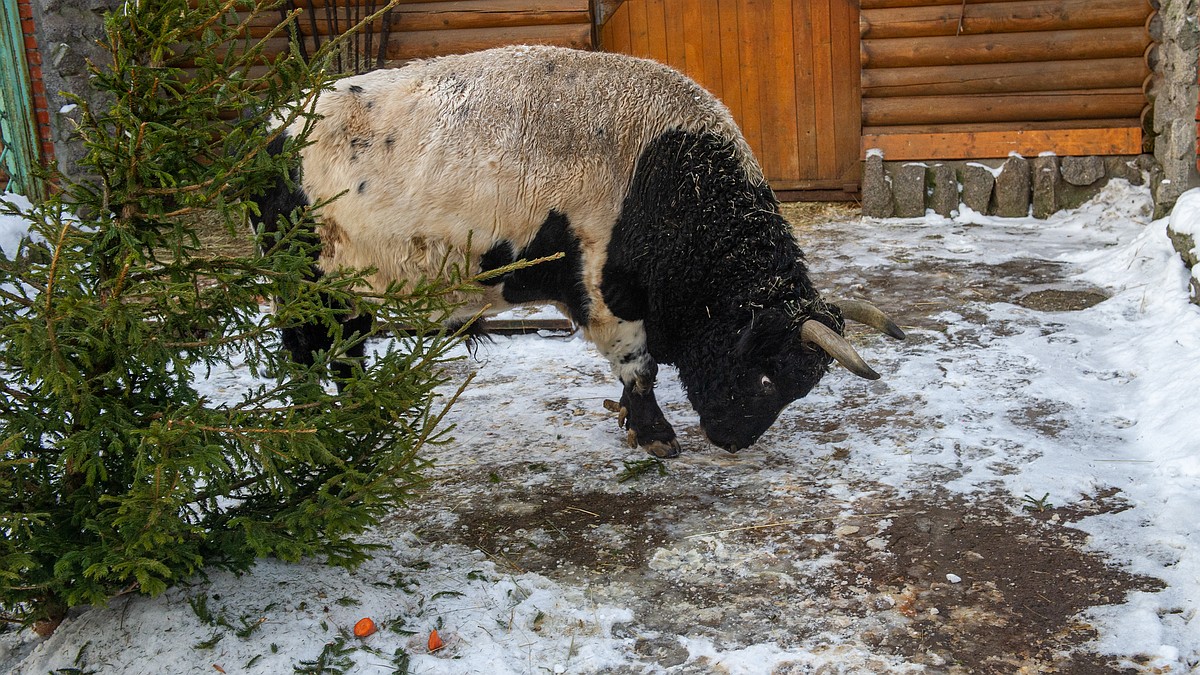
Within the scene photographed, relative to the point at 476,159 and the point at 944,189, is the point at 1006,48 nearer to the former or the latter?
the point at 944,189

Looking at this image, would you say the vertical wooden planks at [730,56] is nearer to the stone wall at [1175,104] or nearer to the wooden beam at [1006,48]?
the wooden beam at [1006,48]

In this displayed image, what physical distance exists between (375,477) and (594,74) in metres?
2.22

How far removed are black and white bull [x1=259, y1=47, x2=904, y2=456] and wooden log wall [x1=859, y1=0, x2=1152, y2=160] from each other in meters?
4.91

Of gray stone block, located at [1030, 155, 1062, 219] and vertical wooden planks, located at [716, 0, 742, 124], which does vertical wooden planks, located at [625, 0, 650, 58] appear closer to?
vertical wooden planks, located at [716, 0, 742, 124]

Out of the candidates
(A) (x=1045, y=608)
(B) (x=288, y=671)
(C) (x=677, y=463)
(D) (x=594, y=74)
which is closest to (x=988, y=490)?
(A) (x=1045, y=608)

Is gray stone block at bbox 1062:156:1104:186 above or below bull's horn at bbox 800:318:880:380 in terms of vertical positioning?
above

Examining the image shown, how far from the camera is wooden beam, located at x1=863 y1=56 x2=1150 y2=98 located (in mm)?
8328

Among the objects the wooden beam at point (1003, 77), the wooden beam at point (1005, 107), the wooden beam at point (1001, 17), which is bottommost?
the wooden beam at point (1005, 107)

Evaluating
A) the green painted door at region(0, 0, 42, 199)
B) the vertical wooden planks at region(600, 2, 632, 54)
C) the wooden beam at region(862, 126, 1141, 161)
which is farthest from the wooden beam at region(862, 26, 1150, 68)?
the green painted door at region(0, 0, 42, 199)

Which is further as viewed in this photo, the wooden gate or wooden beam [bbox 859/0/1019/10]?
the wooden gate

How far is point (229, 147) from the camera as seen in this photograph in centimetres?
307

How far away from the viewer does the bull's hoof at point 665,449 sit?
15.4 ft

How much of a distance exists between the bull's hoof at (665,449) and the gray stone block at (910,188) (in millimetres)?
5054

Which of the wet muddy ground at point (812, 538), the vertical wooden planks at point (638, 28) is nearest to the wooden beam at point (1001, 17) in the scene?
the vertical wooden planks at point (638, 28)
